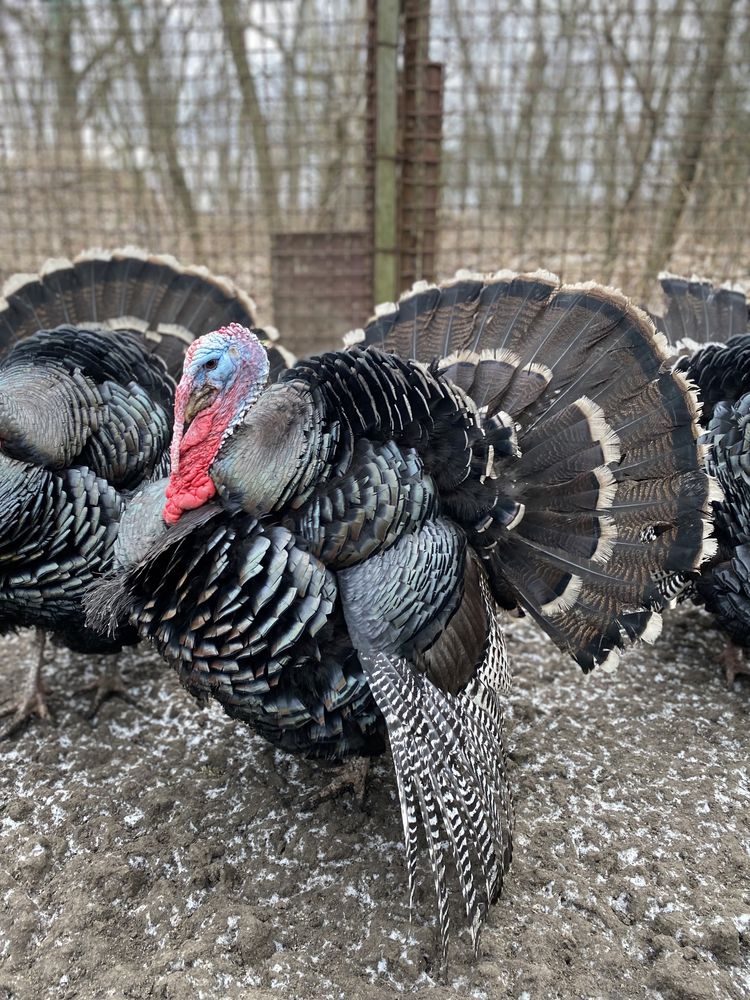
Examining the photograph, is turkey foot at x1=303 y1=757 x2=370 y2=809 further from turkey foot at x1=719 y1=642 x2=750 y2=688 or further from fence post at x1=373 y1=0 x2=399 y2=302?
fence post at x1=373 y1=0 x2=399 y2=302

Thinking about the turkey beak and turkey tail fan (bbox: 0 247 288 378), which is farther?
turkey tail fan (bbox: 0 247 288 378)

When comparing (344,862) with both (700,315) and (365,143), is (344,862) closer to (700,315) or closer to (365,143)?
(700,315)

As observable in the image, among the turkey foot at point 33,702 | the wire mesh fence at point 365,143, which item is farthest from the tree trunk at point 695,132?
the turkey foot at point 33,702

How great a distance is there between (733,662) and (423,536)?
87.8 inches

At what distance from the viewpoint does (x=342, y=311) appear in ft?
21.1

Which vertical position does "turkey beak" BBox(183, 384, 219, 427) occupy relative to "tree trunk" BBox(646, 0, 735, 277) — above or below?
below

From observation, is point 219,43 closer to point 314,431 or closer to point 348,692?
point 314,431

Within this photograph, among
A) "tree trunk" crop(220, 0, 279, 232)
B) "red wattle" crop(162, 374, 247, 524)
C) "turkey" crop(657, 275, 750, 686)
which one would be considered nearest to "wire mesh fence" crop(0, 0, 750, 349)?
"tree trunk" crop(220, 0, 279, 232)

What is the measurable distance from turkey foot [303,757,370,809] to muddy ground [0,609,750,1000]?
0.05 meters

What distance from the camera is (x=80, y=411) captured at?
3.31 m

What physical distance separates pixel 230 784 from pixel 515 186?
514cm

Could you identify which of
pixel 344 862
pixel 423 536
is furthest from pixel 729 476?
pixel 344 862

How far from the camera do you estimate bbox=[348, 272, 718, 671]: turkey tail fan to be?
2.90 metres

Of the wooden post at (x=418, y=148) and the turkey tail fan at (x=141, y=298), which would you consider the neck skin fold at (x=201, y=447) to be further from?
the wooden post at (x=418, y=148)
